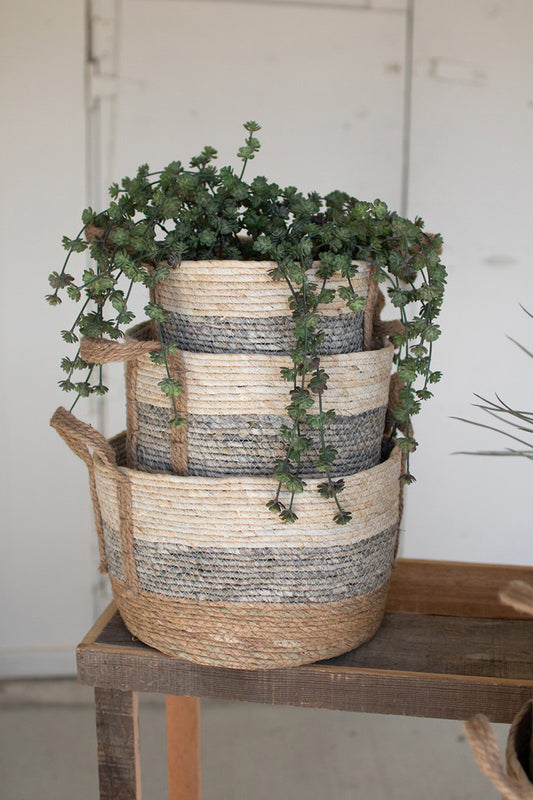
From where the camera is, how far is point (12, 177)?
1.88 metres

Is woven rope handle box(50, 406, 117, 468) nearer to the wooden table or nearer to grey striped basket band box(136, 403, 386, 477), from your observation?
grey striped basket band box(136, 403, 386, 477)

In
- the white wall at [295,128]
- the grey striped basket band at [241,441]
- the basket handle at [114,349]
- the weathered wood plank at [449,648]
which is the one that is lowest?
the weathered wood plank at [449,648]

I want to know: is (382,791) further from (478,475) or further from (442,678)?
(442,678)

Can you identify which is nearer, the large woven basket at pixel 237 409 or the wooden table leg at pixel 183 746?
the large woven basket at pixel 237 409

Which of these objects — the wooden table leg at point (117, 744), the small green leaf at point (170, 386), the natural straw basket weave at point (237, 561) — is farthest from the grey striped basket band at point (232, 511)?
the wooden table leg at point (117, 744)

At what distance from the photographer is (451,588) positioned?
1.17m

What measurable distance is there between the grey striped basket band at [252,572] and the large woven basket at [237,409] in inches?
3.6

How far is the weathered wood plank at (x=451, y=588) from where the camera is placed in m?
1.15

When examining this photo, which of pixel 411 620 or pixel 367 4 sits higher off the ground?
pixel 367 4

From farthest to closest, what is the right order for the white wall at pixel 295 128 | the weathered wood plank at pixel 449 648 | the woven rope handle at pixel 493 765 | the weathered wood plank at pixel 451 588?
the white wall at pixel 295 128 < the weathered wood plank at pixel 451 588 < the weathered wood plank at pixel 449 648 < the woven rope handle at pixel 493 765

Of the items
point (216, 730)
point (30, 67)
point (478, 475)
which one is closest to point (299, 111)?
point (30, 67)

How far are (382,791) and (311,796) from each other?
156 mm

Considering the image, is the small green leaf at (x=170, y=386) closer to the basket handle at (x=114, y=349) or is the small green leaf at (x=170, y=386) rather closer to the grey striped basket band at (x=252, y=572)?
the basket handle at (x=114, y=349)

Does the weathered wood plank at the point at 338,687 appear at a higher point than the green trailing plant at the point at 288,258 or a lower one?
lower
